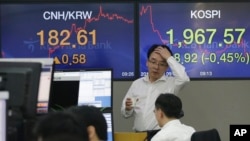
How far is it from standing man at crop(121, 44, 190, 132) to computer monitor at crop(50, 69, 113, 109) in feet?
1.61

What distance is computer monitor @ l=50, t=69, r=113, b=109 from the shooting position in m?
3.80

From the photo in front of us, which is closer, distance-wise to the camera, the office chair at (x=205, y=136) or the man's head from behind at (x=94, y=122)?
the man's head from behind at (x=94, y=122)

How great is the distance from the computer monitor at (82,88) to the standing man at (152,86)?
491 mm

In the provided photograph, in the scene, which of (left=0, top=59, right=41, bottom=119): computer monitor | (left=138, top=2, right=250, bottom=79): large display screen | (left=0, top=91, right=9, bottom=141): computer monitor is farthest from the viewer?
(left=138, top=2, right=250, bottom=79): large display screen

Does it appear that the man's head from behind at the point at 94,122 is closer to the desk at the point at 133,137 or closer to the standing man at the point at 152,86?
the desk at the point at 133,137

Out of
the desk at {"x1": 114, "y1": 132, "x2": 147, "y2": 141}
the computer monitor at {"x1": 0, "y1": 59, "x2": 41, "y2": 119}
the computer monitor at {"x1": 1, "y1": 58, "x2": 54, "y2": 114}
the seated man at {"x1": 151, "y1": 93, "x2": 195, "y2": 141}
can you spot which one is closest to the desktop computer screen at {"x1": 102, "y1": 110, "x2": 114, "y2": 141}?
the desk at {"x1": 114, "y1": 132, "x2": 147, "y2": 141}

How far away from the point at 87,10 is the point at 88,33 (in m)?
0.25

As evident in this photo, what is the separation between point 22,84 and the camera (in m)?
2.17

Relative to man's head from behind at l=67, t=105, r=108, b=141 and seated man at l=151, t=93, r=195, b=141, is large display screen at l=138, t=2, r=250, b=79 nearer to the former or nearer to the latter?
seated man at l=151, t=93, r=195, b=141

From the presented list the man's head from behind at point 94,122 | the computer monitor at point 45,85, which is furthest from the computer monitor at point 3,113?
the computer monitor at point 45,85

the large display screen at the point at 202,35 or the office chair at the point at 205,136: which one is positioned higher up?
the large display screen at the point at 202,35

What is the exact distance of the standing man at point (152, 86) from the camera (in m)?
4.47

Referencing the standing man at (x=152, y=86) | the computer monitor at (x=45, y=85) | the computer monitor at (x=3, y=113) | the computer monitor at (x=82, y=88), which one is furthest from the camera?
the standing man at (x=152, y=86)

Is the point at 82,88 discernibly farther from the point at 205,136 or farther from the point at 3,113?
the point at 3,113
